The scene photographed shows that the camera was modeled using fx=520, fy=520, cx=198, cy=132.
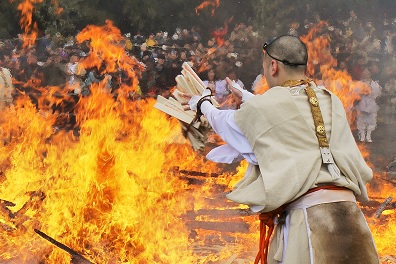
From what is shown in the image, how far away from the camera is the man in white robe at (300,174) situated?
2867mm

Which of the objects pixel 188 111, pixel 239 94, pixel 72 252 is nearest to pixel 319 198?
pixel 239 94

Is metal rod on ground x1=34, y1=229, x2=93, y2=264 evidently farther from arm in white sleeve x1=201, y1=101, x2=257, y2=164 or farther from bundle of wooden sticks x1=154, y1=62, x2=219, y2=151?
arm in white sleeve x1=201, y1=101, x2=257, y2=164

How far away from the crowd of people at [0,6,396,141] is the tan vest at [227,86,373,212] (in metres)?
8.92

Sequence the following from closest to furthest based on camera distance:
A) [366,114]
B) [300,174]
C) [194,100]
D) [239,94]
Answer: [300,174], [194,100], [239,94], [366,114]

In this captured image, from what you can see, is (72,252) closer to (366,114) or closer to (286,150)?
(286,150)

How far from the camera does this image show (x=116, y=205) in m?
5.89

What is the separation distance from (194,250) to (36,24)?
7.96 metres

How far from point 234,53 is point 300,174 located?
10037 millimetres

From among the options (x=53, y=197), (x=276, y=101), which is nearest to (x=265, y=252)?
(x=276, y=101)

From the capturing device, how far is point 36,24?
11.8 meters

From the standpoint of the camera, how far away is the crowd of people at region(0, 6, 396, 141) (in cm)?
1202

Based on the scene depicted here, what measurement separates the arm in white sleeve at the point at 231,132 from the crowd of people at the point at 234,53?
870 cm

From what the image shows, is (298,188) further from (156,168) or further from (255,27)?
(255,27)

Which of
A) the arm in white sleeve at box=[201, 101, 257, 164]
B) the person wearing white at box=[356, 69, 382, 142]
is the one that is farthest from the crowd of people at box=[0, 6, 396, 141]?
the arm in white sleeve at box=[201, 101, 257, 164]
